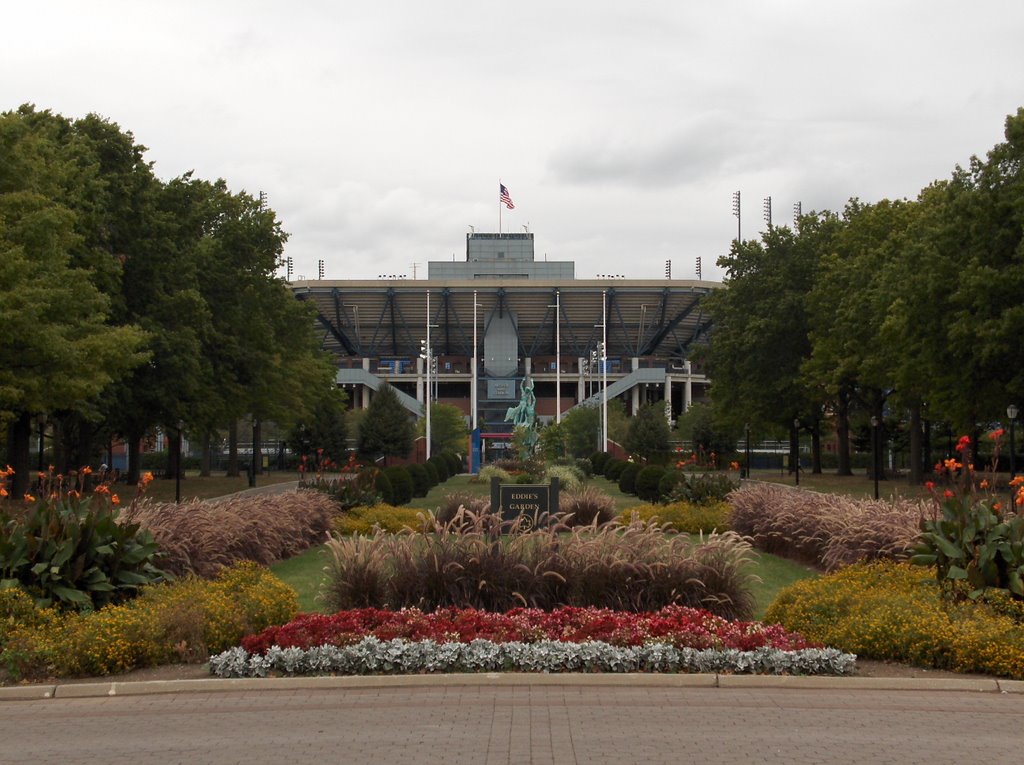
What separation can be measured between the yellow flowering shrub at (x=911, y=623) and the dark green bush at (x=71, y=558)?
7.42m

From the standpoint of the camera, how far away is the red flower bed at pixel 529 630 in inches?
457

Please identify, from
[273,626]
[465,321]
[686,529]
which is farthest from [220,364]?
[465,321]

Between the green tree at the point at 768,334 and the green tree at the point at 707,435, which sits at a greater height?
the green tree at the point at 768,334

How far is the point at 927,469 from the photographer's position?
65.2 meters

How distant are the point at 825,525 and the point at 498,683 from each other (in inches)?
456

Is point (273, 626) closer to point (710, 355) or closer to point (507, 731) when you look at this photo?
point (507, 731)

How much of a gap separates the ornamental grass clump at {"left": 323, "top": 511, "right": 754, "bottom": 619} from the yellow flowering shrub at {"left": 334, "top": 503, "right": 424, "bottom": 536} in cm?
1089

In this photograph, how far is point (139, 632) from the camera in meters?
11.8

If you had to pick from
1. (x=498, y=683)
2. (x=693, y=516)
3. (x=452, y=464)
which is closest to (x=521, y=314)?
(x=452, y=464)

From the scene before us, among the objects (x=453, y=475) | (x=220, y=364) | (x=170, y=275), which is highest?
(x=170, y=275)

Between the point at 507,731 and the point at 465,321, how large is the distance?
388 feet

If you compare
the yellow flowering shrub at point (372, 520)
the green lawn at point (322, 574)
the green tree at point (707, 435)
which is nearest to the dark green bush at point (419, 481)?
the yellow flowering shrub at point (372, 520)

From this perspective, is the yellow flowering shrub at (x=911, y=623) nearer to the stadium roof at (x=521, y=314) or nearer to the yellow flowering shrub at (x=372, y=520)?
the yellow flowering shrub at (x=372, y=520)

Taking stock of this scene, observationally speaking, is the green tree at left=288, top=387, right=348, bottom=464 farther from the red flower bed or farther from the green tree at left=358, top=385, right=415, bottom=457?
the red flower bed
